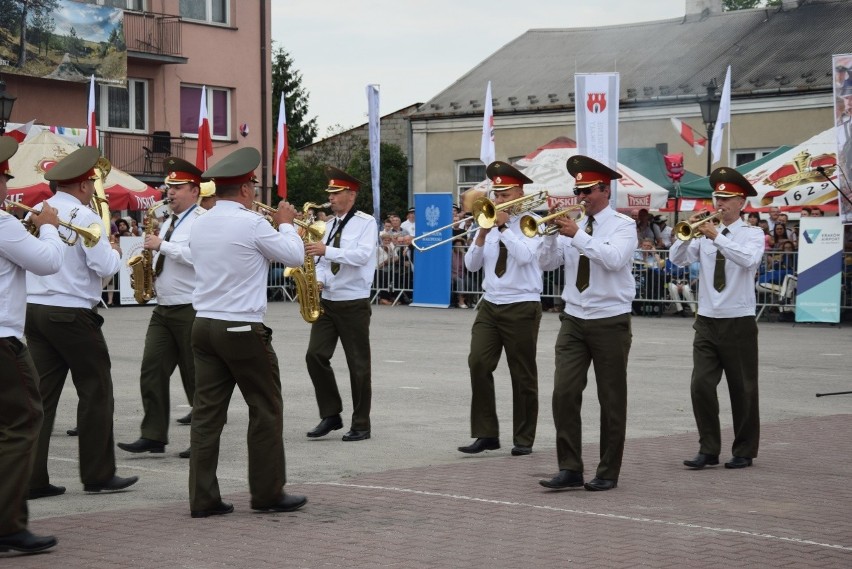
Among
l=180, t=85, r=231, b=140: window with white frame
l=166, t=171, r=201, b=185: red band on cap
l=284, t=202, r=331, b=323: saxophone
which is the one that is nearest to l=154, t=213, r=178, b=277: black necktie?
l=166, t=171, r=201, b=185: red band on cap

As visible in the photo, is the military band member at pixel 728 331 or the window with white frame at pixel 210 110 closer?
the military band member at pixel 728 331

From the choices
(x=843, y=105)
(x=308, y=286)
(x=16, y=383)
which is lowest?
(x=16, y=383)

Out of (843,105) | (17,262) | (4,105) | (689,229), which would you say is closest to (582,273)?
(689,229)

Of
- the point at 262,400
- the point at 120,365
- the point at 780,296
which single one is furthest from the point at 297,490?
the point at 780,296

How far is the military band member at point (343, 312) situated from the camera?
11383mm

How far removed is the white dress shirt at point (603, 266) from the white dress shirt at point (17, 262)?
3.33m

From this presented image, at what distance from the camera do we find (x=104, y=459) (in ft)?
28.8

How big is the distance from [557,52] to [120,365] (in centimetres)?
2926

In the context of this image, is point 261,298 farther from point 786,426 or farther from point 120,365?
point 120,365

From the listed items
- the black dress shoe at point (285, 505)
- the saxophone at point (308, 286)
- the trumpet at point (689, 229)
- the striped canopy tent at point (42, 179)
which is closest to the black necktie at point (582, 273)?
the trumpet at point (689, 229)

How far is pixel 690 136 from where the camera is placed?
34.6 meters

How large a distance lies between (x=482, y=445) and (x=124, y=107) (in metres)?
28.1

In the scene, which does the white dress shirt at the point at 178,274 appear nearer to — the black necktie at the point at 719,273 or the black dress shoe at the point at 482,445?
the black dress shoe at the point at 482,445

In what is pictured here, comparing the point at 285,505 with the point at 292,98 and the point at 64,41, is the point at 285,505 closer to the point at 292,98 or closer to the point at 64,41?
the point at 64,41
